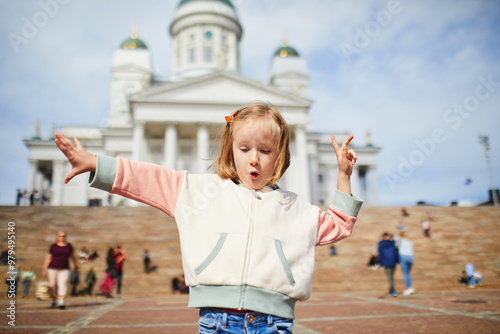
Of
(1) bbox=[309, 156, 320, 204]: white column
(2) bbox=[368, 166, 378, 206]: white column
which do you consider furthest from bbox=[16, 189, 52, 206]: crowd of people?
(2) bbox=[368, 166, 378, 206]: white column

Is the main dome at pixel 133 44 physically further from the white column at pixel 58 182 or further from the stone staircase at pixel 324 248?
the stone staircase at pixel 324 248

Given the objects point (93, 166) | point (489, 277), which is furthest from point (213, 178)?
point (489, 277)

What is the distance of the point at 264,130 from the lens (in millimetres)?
1845

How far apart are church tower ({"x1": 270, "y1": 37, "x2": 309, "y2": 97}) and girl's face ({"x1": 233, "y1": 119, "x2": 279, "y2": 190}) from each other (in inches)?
1964

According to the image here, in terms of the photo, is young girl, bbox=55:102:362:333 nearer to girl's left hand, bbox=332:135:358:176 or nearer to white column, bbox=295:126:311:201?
girl's left hand, bbox=332:135:358:176

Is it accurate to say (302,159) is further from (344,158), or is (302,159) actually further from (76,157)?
(76,157)

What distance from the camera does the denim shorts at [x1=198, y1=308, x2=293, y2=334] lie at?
1.70m

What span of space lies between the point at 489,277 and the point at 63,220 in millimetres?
17959

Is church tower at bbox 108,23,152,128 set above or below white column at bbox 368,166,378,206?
above

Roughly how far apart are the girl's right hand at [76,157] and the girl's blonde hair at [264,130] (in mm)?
642

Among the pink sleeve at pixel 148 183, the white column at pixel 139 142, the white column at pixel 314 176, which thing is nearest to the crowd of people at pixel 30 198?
the white column at pixel 139 142

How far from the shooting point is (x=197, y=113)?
34969 millimetres

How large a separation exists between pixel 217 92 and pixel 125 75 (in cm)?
2022

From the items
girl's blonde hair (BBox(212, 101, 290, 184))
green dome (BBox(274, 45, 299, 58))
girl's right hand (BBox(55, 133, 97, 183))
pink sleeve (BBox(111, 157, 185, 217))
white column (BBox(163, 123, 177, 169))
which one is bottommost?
pink sleeve (BBox(111, 157, 185, 217))
